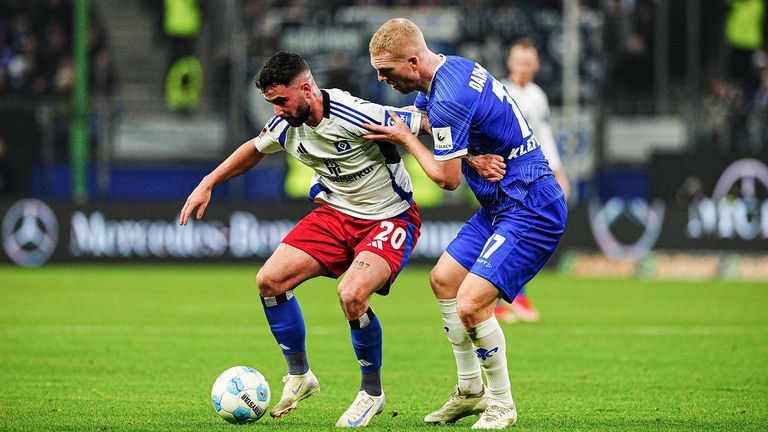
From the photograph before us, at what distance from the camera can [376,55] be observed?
644 cm

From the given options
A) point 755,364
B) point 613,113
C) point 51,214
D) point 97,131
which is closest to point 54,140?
point 97,131

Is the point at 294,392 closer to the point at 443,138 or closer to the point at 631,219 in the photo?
the point at 443,138

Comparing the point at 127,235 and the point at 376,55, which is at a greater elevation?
the point at 376,55

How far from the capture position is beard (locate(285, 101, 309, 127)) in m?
6.86

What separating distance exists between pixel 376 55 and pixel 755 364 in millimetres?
4539

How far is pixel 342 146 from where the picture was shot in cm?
710

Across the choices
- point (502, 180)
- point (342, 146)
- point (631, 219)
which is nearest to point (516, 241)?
point (502, 180)

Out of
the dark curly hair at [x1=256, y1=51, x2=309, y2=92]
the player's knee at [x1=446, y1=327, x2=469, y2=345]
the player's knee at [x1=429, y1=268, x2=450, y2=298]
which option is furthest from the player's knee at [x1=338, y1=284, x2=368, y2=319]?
the dark curly hair at [x1=256, y1=51, x2=309, y2=92]

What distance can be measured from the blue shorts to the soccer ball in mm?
1305

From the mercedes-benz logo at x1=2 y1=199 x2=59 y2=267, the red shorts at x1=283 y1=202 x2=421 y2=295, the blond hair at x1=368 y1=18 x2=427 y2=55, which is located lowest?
the mercedes-benz logo at x1=2 y1=199 x2=59 y2=267

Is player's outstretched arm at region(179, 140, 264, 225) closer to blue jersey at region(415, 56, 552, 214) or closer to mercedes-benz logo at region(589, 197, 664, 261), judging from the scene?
blue jersey at region(415, 56, 552, 214)

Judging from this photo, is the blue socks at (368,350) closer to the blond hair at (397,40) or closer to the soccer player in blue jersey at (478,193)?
the soccer player in blue jersey at (478,193)

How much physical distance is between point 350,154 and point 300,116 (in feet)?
1.37

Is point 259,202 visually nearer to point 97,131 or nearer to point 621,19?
point 97,131
